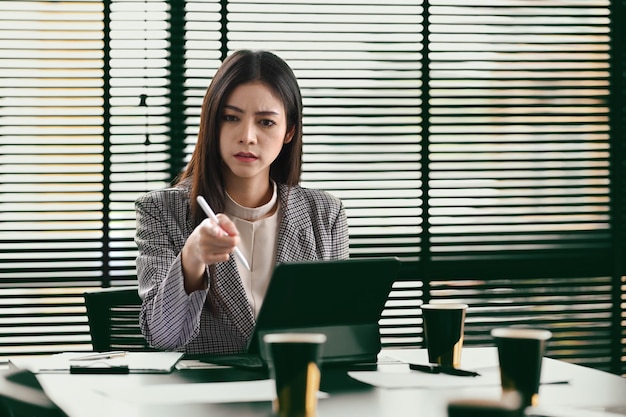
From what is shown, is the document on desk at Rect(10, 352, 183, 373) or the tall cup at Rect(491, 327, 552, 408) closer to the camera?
the tall cup at Rect(491, 327, 552, 408)

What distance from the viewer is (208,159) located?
93.6 inches

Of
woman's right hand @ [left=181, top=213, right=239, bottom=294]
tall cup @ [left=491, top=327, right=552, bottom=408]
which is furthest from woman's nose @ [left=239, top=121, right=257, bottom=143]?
tall cup @ [left=491, top=327, right=552, bottom=408]

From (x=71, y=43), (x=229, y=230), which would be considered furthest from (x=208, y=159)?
(x=71, y=43)

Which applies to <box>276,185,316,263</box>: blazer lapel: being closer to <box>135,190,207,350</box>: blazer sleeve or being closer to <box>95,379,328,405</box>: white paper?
<box>135,190,207,350</box>: blazer sleeve

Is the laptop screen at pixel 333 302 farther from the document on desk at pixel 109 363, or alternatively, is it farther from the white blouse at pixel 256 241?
the white blouse at pixel 256 241

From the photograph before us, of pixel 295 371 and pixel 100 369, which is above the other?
pixel 295 371

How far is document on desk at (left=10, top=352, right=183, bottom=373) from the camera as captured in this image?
1.63m

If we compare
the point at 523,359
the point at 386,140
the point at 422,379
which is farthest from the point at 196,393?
the point at 386,140

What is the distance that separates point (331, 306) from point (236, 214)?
0.88 metres

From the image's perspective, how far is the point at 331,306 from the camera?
1.63 metres

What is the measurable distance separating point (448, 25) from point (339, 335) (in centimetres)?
199

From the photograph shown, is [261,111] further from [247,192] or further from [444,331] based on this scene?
[444,331]

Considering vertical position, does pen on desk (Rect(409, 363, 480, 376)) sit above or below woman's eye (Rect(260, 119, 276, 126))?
below

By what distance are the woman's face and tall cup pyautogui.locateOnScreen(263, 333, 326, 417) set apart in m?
1.19
